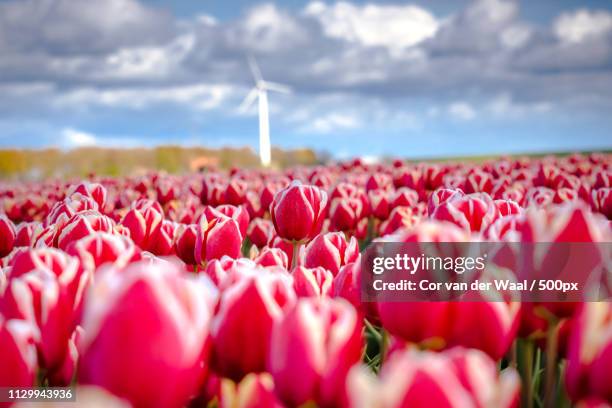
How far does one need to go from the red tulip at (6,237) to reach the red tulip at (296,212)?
4.18ft

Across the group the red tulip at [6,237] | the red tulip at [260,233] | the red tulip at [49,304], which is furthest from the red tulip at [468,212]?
the red tulip at [260,233]

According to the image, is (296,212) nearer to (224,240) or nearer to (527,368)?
(224,240)

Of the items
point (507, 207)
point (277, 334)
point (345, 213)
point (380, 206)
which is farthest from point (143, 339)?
point (380, 206)

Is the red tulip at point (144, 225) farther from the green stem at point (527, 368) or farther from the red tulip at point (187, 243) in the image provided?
the green stem at point (527, 368)

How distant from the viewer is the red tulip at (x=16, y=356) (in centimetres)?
112

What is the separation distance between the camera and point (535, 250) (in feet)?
4.16

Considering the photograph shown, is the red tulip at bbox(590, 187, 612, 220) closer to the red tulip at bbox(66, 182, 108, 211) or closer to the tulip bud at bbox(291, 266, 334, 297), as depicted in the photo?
the tulip bud at bbox(291, 266, 334, 297)

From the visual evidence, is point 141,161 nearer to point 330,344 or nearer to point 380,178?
Answer: point 380,178

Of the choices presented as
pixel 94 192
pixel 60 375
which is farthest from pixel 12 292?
pixel 94 192

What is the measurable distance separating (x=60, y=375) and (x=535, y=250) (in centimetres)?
111

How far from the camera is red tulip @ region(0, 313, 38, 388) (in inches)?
44.1

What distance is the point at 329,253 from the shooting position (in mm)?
1973

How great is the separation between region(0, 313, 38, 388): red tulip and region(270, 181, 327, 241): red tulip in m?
1.82

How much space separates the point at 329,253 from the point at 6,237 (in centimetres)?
181
